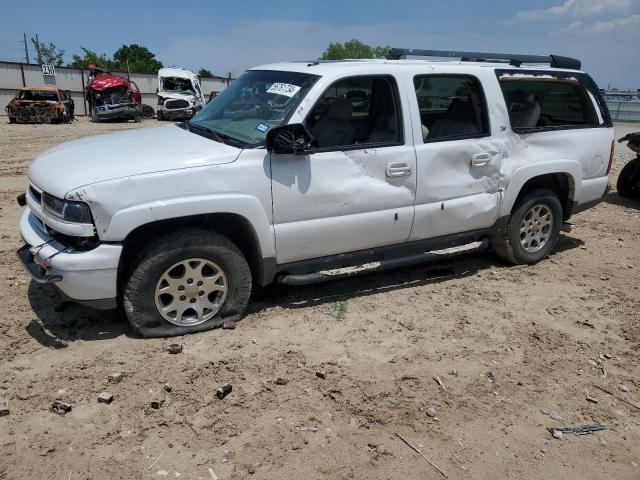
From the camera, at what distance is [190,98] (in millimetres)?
23906

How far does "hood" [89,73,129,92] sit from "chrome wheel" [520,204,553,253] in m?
21.1

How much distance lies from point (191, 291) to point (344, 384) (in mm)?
1291

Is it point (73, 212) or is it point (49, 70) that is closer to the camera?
point (73, 212)

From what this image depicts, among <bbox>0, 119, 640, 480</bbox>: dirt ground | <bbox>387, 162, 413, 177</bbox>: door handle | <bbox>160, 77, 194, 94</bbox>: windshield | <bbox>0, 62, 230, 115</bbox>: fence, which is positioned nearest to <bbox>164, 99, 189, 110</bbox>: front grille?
<bbox>160, 77, 194, 94</bbox>: windshield

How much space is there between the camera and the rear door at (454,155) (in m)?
4.57

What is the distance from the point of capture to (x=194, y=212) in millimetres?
3633

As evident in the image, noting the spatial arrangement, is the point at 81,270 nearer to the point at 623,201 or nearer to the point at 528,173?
the point at 528,173

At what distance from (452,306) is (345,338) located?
3.90ft

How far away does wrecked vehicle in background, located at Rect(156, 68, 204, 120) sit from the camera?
23625 mm

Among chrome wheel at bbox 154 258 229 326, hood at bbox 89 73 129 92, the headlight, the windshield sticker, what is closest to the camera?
the headlight

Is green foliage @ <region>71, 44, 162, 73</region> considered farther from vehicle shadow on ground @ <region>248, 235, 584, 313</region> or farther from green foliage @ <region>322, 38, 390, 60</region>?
vehicle shadow on ground @ <region>248, 235, 584, 313</region>

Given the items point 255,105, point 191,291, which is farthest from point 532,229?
point 191,291

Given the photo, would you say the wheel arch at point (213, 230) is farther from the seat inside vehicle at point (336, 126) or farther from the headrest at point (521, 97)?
the headrest at point (521, 97)

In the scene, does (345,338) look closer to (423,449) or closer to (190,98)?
(423,449)
